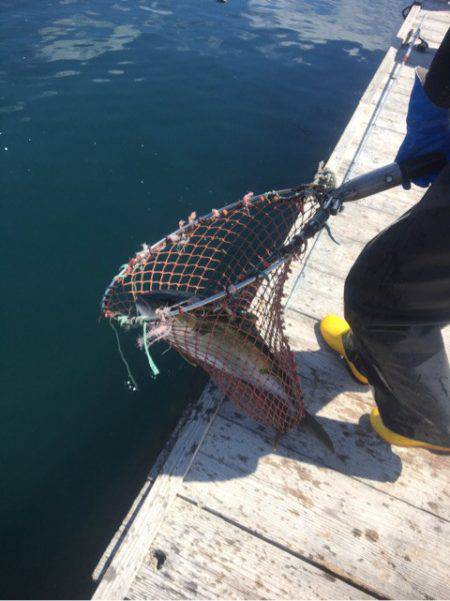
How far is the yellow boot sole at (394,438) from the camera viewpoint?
2892mm

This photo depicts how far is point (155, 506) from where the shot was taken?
2.69m

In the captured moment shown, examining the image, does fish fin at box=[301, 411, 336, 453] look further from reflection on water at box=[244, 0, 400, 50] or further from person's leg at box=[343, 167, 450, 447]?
reflection on water at box=[244, 0, 400, 50]

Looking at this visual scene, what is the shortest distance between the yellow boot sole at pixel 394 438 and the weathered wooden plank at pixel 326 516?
15.1 inches

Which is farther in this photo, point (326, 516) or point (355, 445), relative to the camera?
point (355, 445)

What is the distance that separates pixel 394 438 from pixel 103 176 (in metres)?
5.74

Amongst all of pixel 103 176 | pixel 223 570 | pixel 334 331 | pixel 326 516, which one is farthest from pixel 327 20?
pixel 223 570

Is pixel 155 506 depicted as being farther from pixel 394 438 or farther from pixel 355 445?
pixel 394 438

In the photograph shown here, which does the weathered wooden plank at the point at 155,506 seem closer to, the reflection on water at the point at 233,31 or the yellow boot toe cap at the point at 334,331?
the yellow boot toe cap at the point at 334,331

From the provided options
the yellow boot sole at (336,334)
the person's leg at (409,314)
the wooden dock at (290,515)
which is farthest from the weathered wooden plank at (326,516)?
the yellow boot sole at (336,334)

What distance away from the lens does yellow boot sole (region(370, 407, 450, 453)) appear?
2.89m

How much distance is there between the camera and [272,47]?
1192 centimetres

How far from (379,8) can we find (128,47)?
12075 mm

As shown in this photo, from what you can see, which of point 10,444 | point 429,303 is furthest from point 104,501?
point 429,303

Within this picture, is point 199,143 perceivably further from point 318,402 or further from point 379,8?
point 379,8
